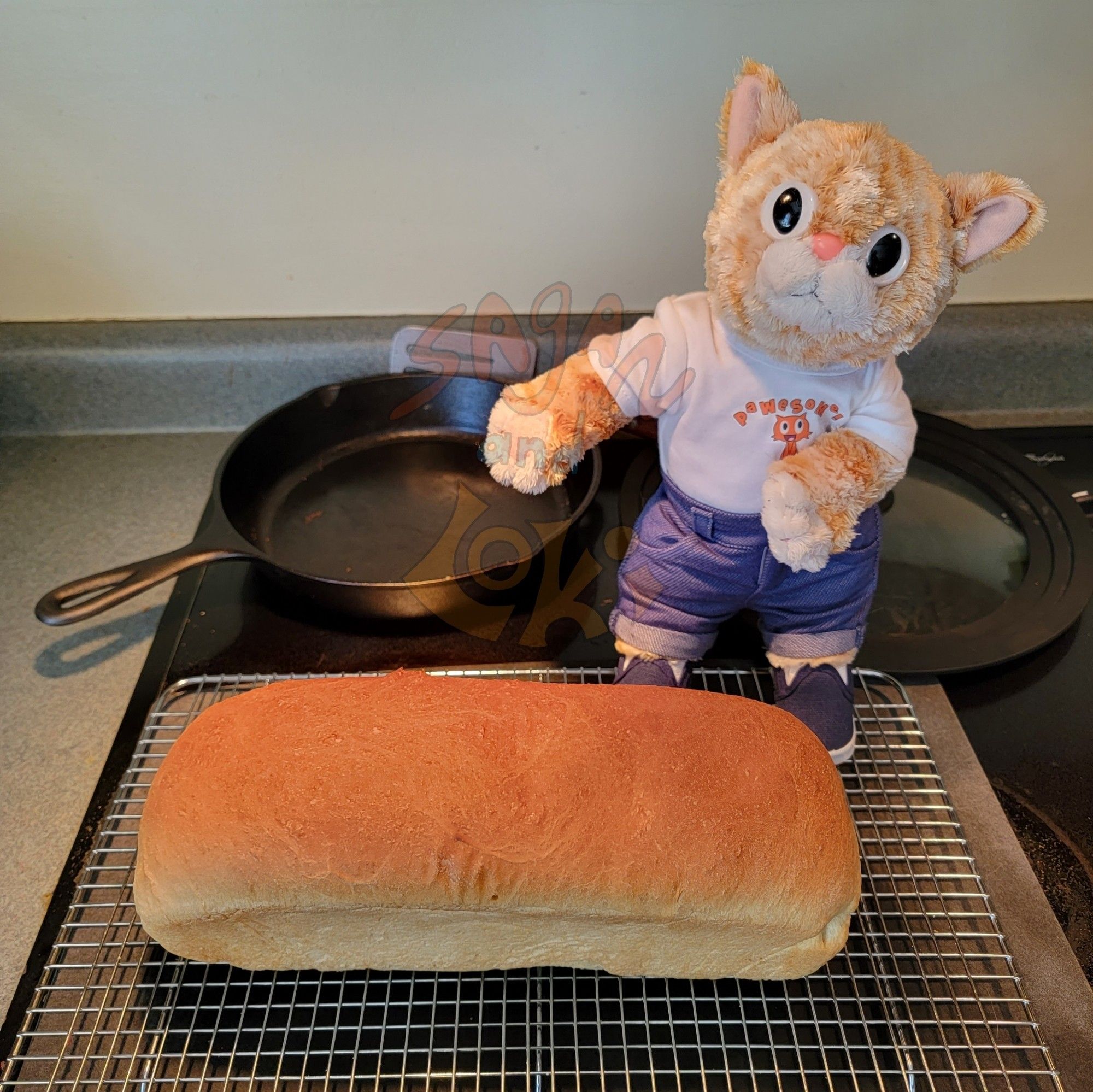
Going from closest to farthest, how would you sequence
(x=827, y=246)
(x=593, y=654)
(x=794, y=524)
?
(x=827, y=246), (x=794, y=524), (x=593, y=654)

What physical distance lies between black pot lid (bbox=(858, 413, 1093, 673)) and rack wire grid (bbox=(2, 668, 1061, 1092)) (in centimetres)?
29

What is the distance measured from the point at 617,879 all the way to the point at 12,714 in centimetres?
72

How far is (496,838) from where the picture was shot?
59cm

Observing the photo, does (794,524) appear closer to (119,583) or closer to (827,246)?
(827,246)

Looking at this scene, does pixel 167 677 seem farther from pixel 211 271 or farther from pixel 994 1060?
pixel 994 1060

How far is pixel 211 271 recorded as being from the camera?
110 centimetres

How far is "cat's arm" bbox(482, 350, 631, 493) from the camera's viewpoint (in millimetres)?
760

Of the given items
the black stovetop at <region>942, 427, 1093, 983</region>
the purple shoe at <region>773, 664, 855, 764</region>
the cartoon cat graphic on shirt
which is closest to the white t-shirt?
the cartoon cat graphic on shirt

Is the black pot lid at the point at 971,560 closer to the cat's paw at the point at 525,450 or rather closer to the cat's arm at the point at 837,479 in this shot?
the cat's arm at the point at 837,479

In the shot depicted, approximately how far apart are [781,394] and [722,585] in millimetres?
209

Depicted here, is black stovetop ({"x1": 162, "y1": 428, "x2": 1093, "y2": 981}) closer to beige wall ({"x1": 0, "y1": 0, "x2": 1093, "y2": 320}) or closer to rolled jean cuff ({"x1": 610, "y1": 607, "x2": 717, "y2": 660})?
rolled jean cuff ({"x1": 610, "y1": 607, "x2": 717, "y2": 660})

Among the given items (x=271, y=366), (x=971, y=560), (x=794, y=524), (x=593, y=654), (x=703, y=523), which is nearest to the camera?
(x=794, y=524)

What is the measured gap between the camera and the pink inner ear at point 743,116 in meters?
0.65

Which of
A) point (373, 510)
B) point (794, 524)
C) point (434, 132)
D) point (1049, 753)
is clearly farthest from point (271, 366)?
point (1049, 753)
